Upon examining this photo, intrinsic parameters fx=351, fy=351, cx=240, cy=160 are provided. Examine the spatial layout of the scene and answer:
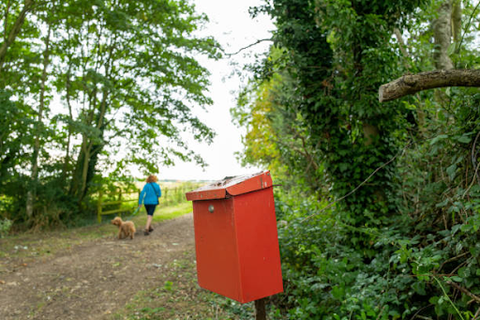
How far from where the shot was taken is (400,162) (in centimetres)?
458

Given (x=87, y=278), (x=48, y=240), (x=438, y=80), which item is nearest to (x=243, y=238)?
(x=438, y=80)

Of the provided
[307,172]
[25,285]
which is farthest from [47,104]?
[307,172]

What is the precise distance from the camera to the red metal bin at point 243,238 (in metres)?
2.52

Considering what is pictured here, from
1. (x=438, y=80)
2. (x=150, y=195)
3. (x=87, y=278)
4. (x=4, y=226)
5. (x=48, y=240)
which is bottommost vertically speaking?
(x=87, y=278)

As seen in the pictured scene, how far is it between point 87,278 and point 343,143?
15.5 feet

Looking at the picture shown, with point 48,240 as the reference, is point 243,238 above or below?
above

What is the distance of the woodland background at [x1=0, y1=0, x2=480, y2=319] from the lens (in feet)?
9.95

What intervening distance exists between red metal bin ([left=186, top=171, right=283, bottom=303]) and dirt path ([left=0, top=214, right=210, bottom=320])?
253cm

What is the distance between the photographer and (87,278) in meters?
5.95

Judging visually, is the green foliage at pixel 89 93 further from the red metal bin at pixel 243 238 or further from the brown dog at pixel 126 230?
the red metal bin at pixel 243 238

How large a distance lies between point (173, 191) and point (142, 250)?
12010 mm

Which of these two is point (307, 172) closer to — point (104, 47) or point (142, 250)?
point (142, 250)

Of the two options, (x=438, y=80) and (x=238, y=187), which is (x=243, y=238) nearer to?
(x=238, y=187)

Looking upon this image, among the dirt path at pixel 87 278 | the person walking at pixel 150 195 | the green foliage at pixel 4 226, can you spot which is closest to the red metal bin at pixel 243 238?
the dirt path at pixel 87 278
